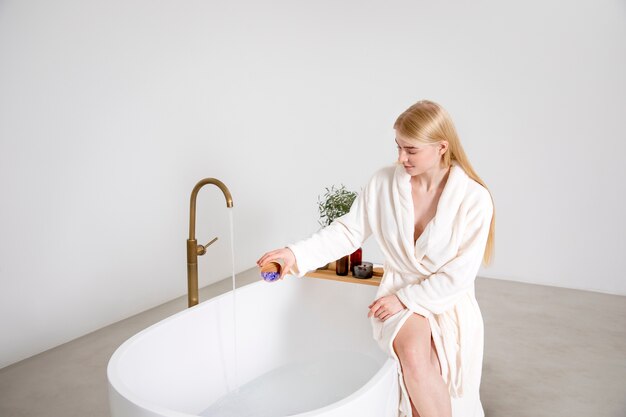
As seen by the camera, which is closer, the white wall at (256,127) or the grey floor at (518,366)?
the grey floor at (518,366)

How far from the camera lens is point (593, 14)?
11.3ft

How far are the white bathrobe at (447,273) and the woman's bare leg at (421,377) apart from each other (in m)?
0.02

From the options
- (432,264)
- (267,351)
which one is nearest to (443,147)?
(432,264)

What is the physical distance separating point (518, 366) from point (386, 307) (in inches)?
43.7

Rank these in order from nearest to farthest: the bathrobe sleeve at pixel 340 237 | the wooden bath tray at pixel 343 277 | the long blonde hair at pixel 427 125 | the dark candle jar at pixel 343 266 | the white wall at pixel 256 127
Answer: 1. the long blonde hair at pixel 427 125
2. the bathrobe sleeve at pixel 340 237
3. the wooden bath tray at pixel 343 277
4. the dark candle jar at pixel 343 266
5. the white wall at pixel 256 127

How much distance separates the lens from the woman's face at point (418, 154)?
1683 mm

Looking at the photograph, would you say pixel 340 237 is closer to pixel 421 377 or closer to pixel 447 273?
pixel 447 273

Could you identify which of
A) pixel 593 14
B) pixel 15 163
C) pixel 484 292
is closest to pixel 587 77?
pixel 593 14

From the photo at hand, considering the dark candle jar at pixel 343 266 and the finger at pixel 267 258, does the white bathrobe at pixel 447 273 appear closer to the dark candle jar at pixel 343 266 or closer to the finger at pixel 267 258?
the finger at pixel 267 258

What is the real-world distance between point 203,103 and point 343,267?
1.64 metres

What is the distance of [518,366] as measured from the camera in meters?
2.45

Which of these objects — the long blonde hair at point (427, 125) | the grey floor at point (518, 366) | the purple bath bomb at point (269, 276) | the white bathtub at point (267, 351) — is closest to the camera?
the white bathtub at point (267, 351)

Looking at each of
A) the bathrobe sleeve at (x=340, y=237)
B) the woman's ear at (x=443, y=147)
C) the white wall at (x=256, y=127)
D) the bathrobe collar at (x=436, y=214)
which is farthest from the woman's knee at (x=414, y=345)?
the white wall at (x=256, y=127)

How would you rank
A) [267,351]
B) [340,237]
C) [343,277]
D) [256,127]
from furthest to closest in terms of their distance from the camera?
[256,127], [343,277], [267,351], [340,237]
